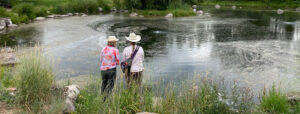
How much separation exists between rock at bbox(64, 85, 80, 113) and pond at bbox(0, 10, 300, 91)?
1302 millimetres

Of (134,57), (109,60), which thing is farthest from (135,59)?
(109,60)

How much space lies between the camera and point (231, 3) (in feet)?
197

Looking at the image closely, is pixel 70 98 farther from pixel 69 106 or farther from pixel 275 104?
pixel 275 104

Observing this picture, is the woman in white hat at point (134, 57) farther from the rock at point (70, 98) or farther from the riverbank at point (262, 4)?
the riverbank at point (262, 4)

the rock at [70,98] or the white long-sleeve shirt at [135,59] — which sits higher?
the white long-sleeve shirt at [135,59]

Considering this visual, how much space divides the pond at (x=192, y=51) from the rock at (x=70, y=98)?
130 cm

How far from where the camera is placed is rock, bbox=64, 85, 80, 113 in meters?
6.04

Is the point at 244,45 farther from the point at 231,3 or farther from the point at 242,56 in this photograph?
the point at 231,3

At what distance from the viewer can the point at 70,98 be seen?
6.52m

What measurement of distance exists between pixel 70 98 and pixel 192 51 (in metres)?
10.3

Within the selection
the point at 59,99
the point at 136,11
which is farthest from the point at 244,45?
the point at 136,11

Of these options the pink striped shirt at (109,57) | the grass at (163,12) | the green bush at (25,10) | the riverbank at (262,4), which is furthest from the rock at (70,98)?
the riverbank at (262,4)

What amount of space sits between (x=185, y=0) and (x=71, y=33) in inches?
1037

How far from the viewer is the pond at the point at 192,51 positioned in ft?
36.5
